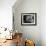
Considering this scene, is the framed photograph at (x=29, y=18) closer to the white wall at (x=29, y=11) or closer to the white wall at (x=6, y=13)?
the white wall at (x=29, y=11)

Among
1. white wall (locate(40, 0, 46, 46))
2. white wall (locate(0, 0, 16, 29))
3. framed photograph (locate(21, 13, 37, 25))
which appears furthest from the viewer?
framed photograph (locate(21, 13, 37, 25))

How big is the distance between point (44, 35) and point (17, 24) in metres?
1.29

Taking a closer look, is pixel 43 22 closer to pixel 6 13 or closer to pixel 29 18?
pixel 29 18

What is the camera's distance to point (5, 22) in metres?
4.30

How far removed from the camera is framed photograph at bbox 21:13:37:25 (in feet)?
17.1

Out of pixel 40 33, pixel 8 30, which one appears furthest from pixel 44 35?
pixel 8 30

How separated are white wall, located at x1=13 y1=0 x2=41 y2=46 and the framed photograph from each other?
14cm

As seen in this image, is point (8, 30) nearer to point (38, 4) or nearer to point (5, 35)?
point (5, 35)

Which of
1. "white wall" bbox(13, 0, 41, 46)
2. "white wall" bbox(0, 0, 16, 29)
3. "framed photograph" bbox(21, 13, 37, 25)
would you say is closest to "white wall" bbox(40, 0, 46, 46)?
"white wall" bbox(13, 0, 41, 46)

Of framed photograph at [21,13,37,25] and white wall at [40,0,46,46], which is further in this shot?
framed photograph at [21,13,37,25]

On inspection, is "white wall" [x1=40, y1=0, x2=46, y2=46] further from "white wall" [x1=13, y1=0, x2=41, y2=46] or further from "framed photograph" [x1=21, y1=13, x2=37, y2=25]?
"framed photograph" [x1=21, y1=13, x2=37, y2=25]

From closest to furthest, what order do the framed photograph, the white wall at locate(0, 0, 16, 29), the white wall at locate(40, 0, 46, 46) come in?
the white wall at locate(0, 0, 16, 29), the white wall at locate(40, 0, 46, 46), the framed photograph

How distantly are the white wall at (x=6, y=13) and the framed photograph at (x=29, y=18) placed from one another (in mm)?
1044

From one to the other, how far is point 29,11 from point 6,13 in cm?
131
